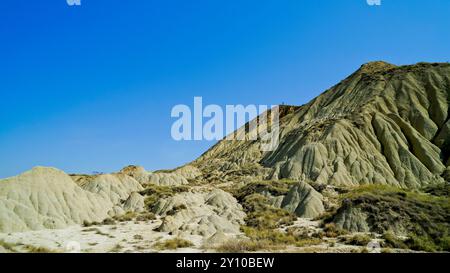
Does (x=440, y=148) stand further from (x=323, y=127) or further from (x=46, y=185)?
(x=46, y=185)

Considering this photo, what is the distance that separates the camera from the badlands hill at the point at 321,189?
2059cm

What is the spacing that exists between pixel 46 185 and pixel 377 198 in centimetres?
2330

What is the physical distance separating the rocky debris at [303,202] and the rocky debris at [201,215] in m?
3.99

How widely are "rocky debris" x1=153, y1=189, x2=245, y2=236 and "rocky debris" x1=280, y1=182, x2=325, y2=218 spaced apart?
13.1 feet

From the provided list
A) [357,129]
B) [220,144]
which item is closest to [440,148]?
[357,129]

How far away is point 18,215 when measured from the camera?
2281 centimetres

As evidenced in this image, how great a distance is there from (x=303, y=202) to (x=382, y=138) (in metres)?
28.4

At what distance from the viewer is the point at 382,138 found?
51750 mm

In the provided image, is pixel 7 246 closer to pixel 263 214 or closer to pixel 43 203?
pixel 43 203

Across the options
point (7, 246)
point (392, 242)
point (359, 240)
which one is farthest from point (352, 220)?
point (7, 246)

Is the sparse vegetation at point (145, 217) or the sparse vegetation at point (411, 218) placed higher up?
the sparse vegetation at point (411, 218)

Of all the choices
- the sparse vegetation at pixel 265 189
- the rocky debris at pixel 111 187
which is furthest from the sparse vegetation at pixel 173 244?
the rocky debris at pixel 111 187

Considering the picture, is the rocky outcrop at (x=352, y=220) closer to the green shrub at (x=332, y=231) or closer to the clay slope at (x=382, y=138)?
the green shrub at (x=332, y=231)

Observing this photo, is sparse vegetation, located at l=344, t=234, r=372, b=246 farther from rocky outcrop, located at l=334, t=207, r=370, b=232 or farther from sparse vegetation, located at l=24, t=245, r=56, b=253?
sparse vegetation, located at l=24, t=245, r=56, b=253
